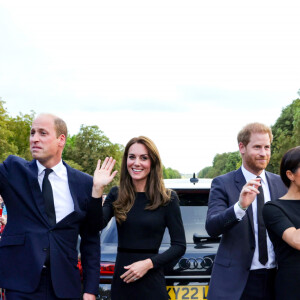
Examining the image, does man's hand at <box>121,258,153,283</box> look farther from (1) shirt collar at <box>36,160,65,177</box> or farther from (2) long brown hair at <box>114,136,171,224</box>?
(1) shirt collar at <box>36,160,65,177</box>

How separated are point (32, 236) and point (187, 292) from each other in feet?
5.81

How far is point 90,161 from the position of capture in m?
85.6

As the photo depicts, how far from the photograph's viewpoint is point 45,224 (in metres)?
3.71

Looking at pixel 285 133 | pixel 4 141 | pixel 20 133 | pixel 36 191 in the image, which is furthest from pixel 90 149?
pixel 36 191

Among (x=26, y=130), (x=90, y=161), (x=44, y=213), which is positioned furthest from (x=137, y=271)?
(x=90, y=161)

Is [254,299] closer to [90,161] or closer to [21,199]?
[21,199]

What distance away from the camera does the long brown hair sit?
4309 mm

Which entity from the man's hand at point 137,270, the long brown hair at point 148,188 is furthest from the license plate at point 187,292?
the long brown hair at point 148,188

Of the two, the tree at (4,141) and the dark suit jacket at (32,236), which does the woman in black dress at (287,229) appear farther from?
the tree at (4,141)

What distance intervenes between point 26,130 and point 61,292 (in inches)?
2390

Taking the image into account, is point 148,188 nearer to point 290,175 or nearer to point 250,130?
point 250,130

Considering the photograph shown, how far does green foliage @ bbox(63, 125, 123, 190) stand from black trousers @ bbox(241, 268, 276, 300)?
80.8 metres

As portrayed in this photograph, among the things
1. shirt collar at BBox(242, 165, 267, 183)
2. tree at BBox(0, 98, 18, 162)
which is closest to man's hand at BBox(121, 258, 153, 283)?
shirt collar at BBox(242, 165, 267, 183)

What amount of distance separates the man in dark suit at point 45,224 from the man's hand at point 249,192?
0.97 metres
